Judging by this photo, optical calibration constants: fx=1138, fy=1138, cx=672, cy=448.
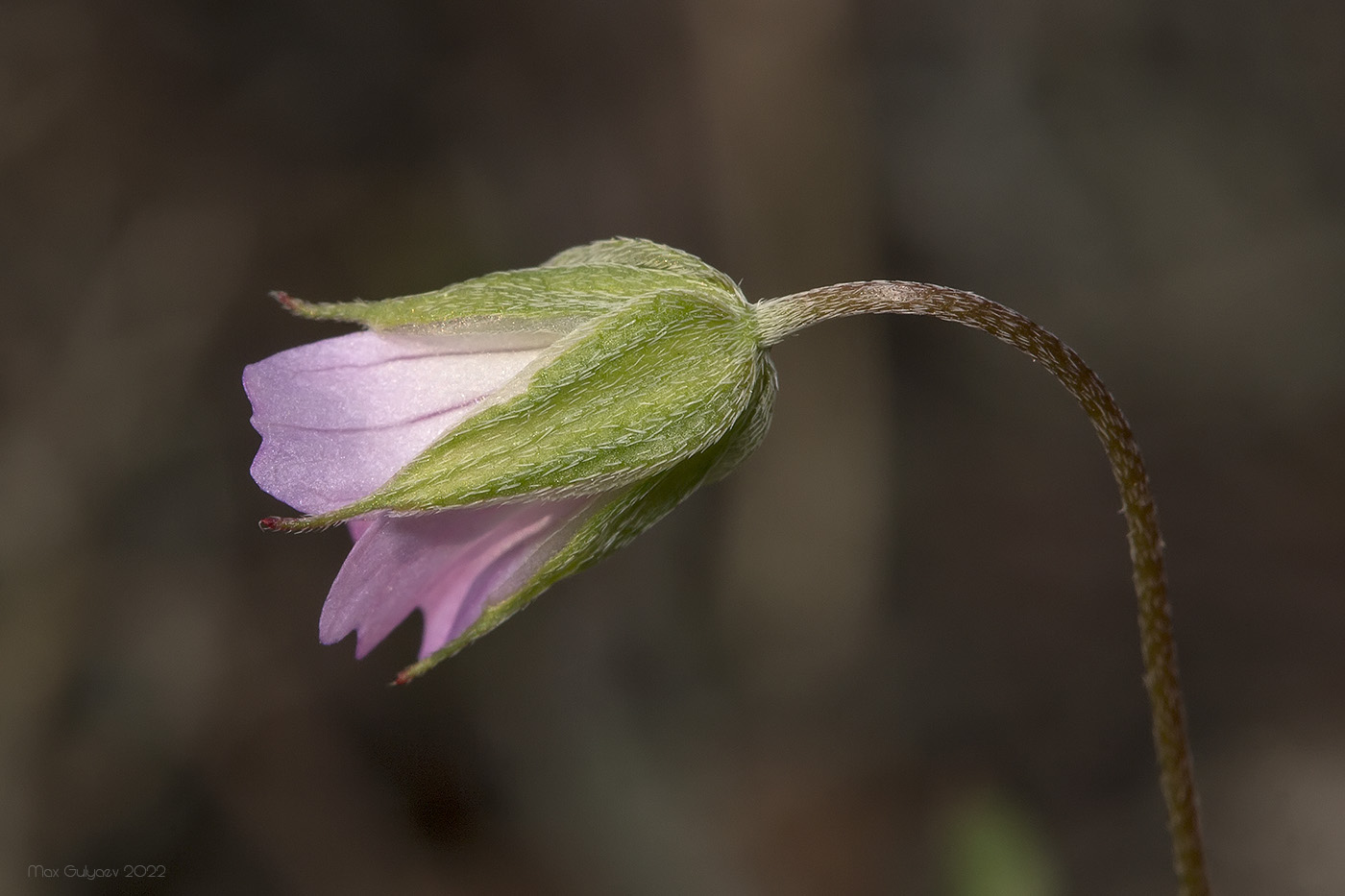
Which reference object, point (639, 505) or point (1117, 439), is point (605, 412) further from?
point (1117, 439)

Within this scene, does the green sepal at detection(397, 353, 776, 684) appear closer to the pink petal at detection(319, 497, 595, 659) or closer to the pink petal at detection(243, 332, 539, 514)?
the pink petal at detection(319, 497, 595, 659)

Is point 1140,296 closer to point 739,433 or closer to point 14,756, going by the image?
point 739,433

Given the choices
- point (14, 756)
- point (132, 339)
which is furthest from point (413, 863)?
point (132, 339)

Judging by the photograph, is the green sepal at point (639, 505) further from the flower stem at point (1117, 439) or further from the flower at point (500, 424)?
the flower stem at point (1117, 439)

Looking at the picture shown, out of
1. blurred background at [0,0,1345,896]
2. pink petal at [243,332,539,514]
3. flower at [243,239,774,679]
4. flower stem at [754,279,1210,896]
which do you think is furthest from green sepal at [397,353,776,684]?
blurred background at [0,0,1345,896]

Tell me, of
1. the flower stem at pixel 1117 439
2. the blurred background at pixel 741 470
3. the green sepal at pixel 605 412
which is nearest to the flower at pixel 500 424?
the green sepal at pixel 605 412
